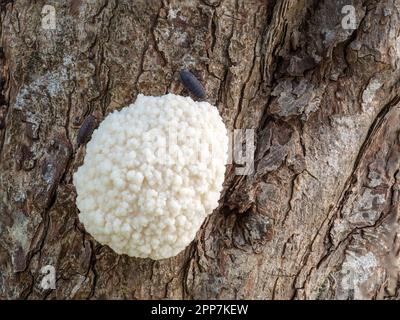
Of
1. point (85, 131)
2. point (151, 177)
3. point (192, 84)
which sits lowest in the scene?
point (151, 177)

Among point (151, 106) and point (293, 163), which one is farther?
point (293, 163)

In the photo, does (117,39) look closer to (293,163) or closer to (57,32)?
(57,32)

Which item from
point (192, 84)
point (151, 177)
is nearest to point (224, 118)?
point (192, 84)

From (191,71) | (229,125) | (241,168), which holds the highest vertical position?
(191,71)

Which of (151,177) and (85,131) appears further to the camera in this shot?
(85,131)

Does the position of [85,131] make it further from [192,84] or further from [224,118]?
[224,118]

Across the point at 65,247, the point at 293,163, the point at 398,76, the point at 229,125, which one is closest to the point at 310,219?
the point at 293,163
